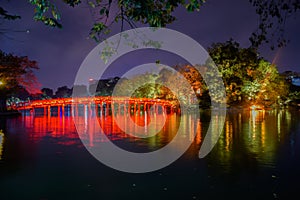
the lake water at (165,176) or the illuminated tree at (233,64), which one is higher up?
the illuminated tree at (233,64)

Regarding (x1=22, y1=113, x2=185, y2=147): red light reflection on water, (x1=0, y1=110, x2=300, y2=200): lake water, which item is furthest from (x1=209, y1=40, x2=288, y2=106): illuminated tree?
(x1=0, y1=110, x2=300, y2=200): lake water

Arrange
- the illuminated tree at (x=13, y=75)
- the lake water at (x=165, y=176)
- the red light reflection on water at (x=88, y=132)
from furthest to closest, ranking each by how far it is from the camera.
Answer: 1. the illuminated tree at (x=13, y=75)
2. the red light reflection on water at (x=88, y=132)
3. the lake water at (x=165, y=176)

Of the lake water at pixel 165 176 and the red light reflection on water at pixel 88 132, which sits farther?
the red light reflection on water at pixel 88 132

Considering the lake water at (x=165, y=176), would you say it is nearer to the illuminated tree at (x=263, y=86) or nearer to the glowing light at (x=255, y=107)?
the illuminated tree at (x=263, y=86)

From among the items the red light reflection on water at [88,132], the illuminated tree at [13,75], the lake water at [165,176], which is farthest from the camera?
the illuminated tree at [13,75]

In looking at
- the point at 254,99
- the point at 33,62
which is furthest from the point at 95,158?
the point at 254,99

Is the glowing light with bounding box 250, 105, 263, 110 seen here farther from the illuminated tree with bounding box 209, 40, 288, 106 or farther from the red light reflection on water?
the red light reflection on water

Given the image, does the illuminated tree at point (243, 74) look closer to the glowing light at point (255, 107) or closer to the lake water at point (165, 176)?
the glowing light at point (255, 107)

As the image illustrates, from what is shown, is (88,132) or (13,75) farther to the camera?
(13,75)

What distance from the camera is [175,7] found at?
12.7 feet

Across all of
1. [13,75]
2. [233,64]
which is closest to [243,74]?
[233,64]

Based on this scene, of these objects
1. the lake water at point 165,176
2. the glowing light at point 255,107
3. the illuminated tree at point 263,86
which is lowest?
the lake water at point 165,176

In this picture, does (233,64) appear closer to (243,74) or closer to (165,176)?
(243,74)

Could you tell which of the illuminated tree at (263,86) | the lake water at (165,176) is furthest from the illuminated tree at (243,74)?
the lake water at (165,176)
